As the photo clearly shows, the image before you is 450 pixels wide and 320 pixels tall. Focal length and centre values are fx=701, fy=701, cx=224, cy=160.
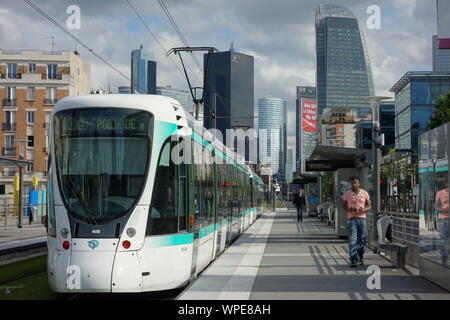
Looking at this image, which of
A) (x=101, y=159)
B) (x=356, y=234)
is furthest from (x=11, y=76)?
(x=101, y=159)

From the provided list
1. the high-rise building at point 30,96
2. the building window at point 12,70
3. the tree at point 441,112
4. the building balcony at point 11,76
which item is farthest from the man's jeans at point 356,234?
the building window at point 12,70

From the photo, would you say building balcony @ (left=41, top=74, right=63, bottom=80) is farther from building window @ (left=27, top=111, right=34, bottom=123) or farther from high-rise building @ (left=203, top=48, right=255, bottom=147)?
high-rise building @ (left=203, top=48, right=255, bottom=147)

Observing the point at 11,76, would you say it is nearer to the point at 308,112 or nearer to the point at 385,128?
the point at 385,128

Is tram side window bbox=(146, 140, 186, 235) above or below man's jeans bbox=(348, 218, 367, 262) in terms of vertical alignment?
above

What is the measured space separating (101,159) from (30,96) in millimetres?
67146

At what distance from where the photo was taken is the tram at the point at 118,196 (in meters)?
9.67

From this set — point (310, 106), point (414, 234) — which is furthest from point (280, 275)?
point (310, 106)

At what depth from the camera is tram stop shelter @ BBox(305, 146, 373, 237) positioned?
63.9ft

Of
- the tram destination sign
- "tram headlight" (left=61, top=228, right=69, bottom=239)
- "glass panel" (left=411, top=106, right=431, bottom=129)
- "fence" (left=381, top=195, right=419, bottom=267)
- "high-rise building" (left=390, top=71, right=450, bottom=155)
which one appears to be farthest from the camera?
"glass panel" (left=411, top=106, right=431, bottom=129)

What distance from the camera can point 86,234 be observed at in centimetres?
Result: 979

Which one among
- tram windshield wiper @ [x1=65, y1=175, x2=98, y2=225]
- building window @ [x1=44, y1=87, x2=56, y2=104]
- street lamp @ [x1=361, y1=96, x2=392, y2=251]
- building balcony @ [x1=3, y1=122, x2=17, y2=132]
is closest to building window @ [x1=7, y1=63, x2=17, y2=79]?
building window @ [x1=44, y1=87, x2=56, y2=104]

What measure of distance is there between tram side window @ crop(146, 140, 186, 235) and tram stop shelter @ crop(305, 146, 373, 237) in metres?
9.36

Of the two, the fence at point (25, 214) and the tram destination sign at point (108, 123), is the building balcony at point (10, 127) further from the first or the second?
the tram destination sign at point (108, 123)

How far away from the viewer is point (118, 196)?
1000 centimetres
